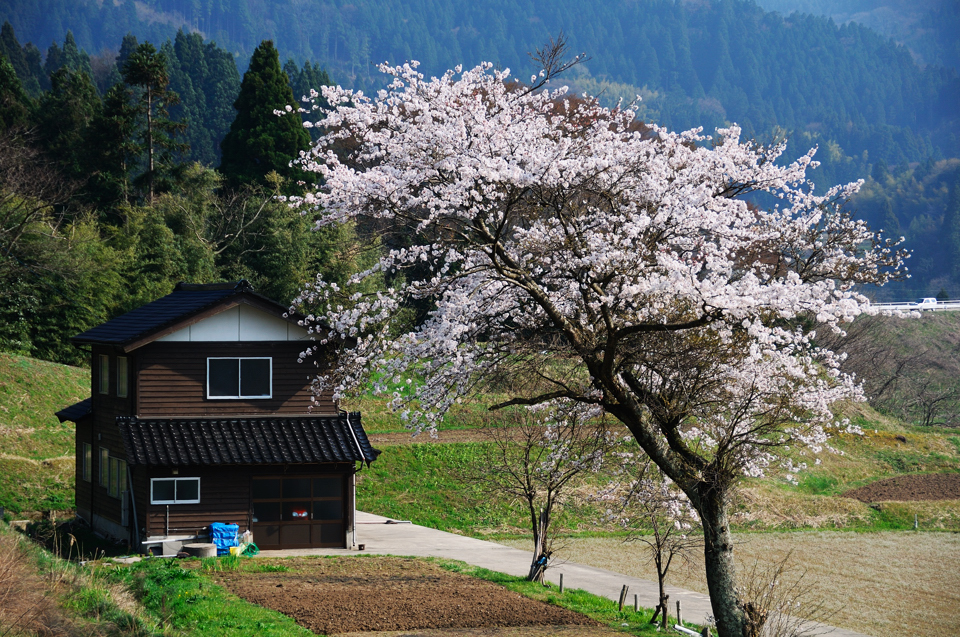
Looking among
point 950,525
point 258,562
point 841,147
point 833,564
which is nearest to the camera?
point 258,562

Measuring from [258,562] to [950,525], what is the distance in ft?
70.0

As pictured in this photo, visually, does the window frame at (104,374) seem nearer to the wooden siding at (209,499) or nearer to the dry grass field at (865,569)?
the wooden siding at (209,499)

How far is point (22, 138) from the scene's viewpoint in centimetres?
4050

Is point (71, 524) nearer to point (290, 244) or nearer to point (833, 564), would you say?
point (290, 244)

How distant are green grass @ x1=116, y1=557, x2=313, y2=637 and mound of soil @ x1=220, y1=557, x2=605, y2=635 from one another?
0.41 m

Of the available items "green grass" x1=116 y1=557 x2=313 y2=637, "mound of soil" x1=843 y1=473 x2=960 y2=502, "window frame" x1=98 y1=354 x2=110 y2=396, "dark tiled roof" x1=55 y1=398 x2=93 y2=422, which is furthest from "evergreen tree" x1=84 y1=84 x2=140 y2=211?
"mound of soil" x1=843 y1=473 x2=960 y2=502

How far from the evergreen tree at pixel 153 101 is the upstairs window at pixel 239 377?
23.4 meters

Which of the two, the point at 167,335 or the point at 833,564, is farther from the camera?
the point at 833,564

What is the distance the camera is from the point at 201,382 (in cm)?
1897

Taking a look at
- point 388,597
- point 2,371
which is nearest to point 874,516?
point 388,597

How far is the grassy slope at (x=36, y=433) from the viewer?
23203 mm

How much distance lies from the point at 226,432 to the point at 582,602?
8.79m

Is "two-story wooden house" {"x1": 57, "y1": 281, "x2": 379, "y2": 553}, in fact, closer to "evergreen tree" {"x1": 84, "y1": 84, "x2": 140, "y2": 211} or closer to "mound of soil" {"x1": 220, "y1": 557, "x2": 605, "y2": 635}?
"mound of soil" {"x1": 220, "y1": 557, "x2": 605, "y2": 635}

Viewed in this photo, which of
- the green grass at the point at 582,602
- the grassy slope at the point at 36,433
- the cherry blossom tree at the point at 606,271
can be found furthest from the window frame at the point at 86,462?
the cherry blossom tree at the point at 606,271
